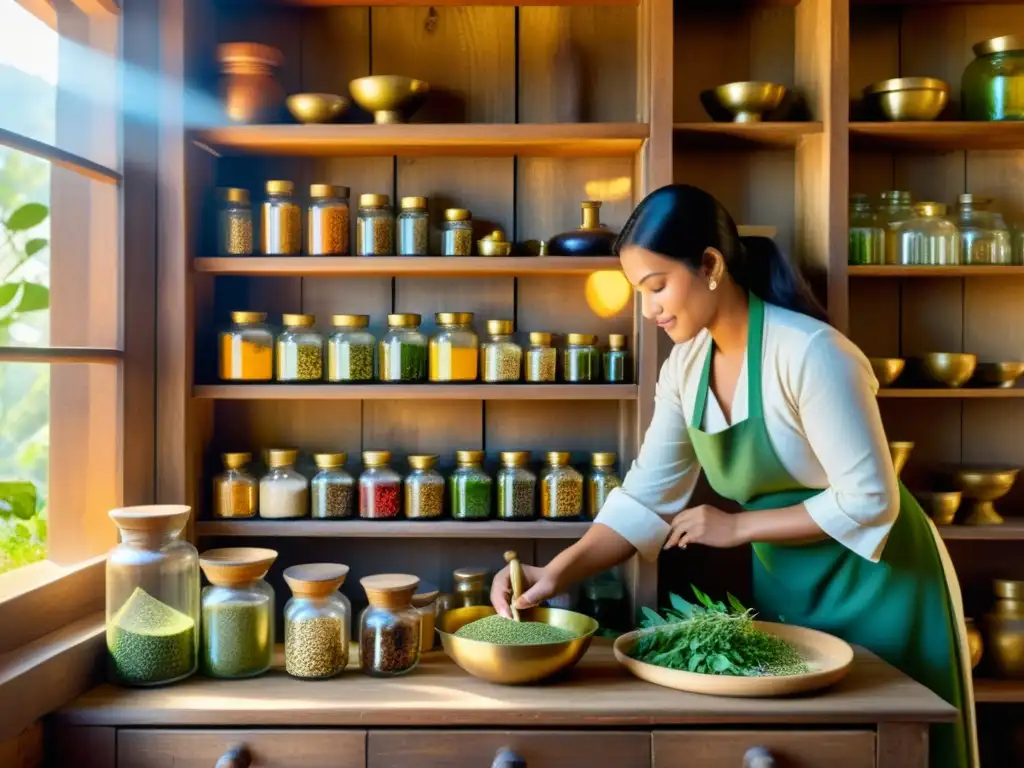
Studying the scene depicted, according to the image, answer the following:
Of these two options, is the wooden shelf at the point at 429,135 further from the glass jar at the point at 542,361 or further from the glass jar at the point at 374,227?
the glass jar at the point at 542,361

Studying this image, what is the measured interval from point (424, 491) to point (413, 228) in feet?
1.90

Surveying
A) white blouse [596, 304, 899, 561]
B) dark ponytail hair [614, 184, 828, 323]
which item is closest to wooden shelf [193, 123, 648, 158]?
dark ponytail hair [614, 184, 828, 323]

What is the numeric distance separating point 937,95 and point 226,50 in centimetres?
157

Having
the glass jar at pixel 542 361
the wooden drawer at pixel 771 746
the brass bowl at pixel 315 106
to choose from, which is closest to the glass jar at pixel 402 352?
the glass jar at pixel 542 361

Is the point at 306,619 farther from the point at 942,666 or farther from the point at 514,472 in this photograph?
the point at 942,666

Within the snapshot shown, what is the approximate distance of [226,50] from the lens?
2113 millimetres

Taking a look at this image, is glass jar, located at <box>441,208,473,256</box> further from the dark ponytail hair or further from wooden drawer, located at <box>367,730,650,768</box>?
wooden drawer, located at <box>367,730,650,768</box>

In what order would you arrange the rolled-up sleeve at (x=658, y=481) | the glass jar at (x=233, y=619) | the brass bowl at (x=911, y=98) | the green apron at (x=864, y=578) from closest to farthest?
the glass jar at (x=233, y=619) < the green apron at (x=864, y=578) < the rolled-up sleeve at (x=658, y=481) < the brass bowl at (x=911, y=98)

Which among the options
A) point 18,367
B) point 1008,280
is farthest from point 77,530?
point 1008,280

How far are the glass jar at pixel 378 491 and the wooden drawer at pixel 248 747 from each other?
63 centimetres

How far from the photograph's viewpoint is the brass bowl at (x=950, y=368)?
2203mm

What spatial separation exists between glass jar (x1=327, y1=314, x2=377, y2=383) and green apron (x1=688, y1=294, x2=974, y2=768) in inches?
28.4

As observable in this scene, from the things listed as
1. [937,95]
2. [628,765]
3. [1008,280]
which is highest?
[937,95]

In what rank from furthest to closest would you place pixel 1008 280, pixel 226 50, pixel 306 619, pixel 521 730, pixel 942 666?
pixel 1008 280
pixel 226 50
pixel 942 666
pixel 306 619
pixel 521 730
